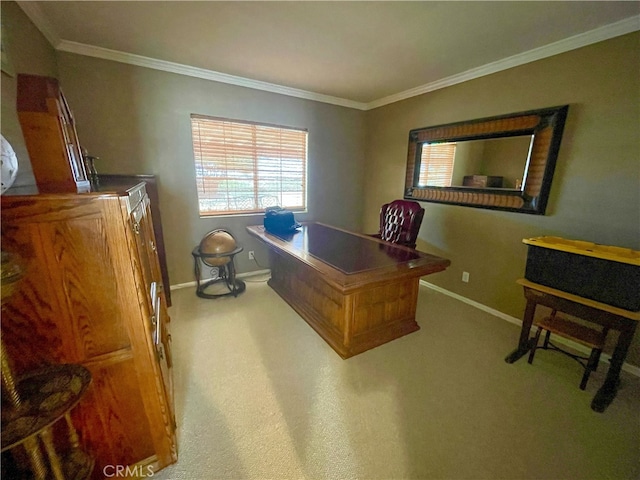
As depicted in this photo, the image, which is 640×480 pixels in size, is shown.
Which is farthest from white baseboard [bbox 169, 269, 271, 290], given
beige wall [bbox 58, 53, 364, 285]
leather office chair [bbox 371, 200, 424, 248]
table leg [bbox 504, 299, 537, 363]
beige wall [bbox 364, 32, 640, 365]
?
table leg [bbox 504, 299, 537, 363]

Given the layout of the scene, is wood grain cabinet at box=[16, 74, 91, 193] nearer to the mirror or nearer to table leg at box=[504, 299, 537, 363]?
table leg at box=[504, 299, 537, 363]

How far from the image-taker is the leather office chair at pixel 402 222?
2623 millimetres

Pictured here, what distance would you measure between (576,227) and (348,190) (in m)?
2.73

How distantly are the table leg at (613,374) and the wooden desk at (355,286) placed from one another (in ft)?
3.37

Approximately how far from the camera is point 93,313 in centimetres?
97

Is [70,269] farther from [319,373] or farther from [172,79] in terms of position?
[172,79]

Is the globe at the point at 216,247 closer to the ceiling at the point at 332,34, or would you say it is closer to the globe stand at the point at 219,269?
the globe stand at the point at 219,269

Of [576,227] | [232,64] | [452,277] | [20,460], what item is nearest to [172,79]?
[232,64]

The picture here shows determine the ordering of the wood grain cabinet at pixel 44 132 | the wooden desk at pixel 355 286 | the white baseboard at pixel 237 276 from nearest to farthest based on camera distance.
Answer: the wood grain cabinet at pixel 44 132, the wooden desk at pixel 355 286, the white baseboard at pixel 237 276

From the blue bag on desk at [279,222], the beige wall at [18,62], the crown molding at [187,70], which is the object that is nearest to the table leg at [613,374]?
the blue bag on desk at [279,222]

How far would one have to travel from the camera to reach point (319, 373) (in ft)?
6.03

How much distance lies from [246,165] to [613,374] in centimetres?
374

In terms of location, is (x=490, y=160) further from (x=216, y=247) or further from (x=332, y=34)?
(x=216, y=247)

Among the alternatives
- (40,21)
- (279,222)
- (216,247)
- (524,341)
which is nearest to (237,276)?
(216,247)
